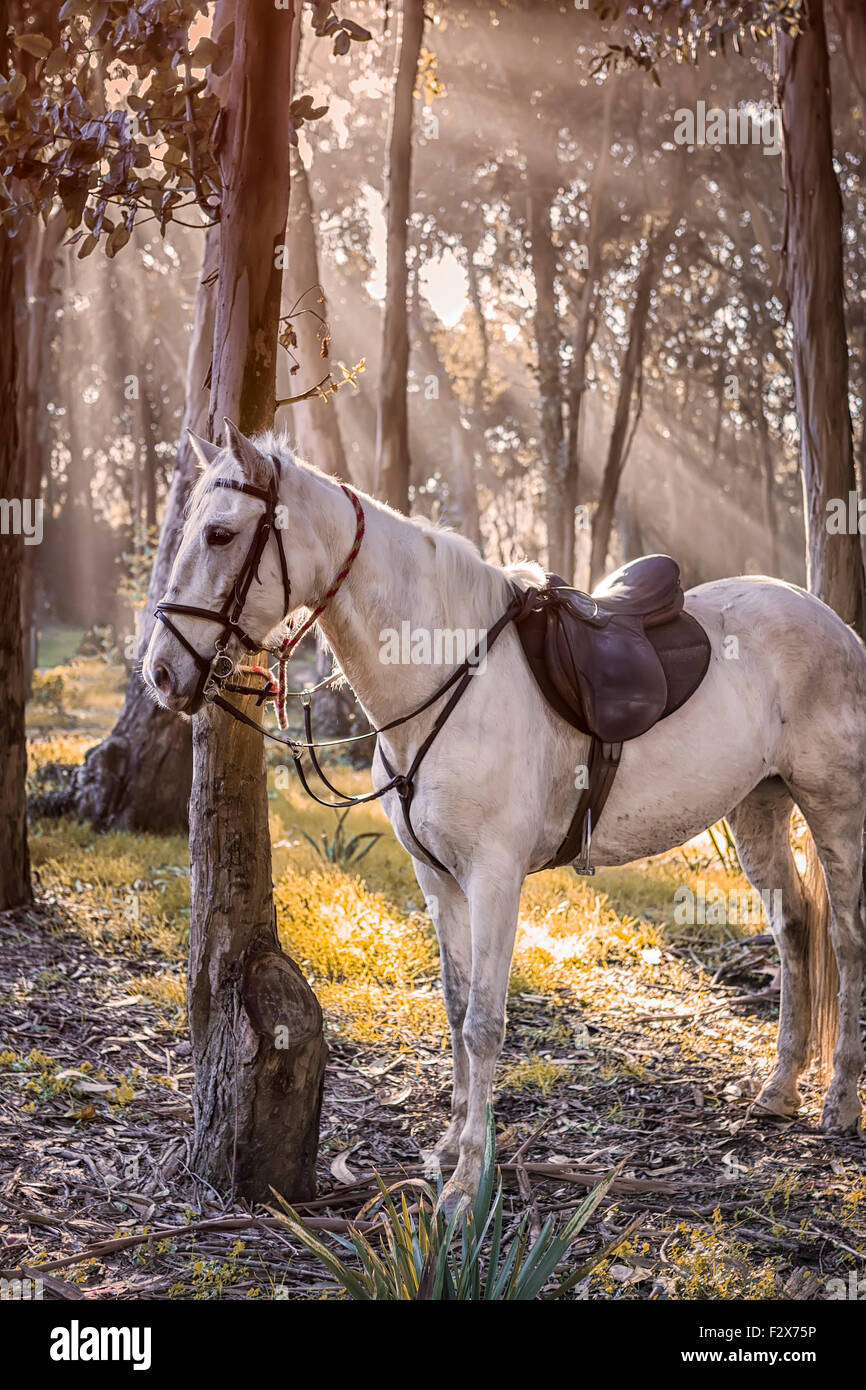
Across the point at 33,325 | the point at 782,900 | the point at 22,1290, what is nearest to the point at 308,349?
the point at 33,325

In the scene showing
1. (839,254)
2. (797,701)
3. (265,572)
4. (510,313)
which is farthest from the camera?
(510,313)

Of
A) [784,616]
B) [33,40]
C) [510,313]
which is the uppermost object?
[510,313]

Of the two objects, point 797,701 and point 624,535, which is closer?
point 797,701

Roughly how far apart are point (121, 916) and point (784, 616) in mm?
4731

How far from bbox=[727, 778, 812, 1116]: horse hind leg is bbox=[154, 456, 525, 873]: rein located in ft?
6.10

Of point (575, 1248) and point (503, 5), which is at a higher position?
point (503, 5)

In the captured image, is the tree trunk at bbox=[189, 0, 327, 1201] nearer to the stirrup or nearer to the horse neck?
the horse neck

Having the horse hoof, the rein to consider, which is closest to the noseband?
the rein

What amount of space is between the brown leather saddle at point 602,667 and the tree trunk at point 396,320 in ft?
25.5

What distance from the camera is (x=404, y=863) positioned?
30.0 ft

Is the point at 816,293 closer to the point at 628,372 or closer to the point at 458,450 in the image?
the point at 628,372

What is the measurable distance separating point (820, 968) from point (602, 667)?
82.3 inches

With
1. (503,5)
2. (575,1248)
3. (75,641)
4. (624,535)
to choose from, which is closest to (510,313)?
(624,535)

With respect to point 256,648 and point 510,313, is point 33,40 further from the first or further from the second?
point 510,313
